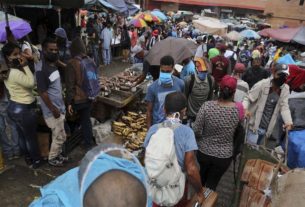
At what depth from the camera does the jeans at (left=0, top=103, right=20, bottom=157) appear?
498cm

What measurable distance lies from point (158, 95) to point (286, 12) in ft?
88.0

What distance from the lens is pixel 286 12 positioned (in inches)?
1077

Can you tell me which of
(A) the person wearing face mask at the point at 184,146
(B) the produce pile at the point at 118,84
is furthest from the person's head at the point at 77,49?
(A) the person wearing face mask at the point at 184,146

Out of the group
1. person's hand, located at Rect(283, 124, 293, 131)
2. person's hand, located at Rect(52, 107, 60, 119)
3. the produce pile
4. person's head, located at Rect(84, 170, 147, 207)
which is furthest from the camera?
the produce pile

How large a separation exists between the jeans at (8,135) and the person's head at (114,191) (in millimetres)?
4155

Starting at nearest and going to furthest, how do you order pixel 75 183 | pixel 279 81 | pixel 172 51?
pixel 75 183 → pixel 279 81 → pixel 172 51

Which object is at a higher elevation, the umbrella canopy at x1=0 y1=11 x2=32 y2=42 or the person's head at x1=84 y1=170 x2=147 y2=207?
the person's head at x1=84 y1=170 x2=147 y2=207

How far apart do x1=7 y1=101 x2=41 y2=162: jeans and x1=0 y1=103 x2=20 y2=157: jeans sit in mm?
227

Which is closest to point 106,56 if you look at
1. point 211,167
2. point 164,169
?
point 211,167

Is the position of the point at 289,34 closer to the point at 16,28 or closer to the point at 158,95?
the point at 16,28

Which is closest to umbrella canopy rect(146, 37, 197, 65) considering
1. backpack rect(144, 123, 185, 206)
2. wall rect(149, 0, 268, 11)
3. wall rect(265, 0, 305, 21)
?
backpack rect(144, 123, 185, 206)

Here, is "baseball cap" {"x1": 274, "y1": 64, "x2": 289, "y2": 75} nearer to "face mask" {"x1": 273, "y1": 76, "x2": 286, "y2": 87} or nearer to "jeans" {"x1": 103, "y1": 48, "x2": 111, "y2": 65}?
"face mask" {"x1": 273, "y1": 76, "x2": 286, "y2": 87}

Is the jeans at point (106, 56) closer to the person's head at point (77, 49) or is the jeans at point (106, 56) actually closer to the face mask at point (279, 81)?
the person's head at point (77, 49)

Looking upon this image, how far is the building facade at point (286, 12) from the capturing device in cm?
2658
